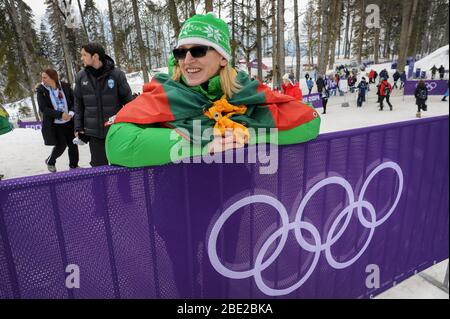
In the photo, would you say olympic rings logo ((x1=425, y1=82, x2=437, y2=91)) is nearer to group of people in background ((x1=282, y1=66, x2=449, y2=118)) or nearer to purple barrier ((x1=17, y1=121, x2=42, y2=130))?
group of people in background ((x1=282, y1=66, x2=449, y2=118))

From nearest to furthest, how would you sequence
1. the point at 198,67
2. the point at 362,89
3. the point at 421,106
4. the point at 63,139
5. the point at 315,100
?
the point at 198,67
the point at 63,139
the point at 421,106
the point at 362,89
the point at 315,100

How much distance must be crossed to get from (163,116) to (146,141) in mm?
206

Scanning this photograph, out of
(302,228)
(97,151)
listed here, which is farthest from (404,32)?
(302,228)

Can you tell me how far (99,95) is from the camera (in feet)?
12.7

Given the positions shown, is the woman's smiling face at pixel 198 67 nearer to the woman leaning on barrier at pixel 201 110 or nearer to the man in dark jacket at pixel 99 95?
the woman leaning on barrier at pixel 201 110

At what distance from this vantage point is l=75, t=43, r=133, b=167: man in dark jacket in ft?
12.5

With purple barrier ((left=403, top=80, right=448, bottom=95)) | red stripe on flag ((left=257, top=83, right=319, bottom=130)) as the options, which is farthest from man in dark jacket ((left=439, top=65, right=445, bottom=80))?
red stripe on flag ((left=257, top=83, right=319, bottom=130))

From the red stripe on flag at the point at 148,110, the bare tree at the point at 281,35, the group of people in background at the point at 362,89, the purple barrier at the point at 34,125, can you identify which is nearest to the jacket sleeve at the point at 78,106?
the red stripe on flag at the point at 148,110

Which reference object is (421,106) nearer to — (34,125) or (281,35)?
(281,35)

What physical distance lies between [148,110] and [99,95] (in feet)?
8.68

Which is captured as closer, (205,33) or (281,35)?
(205,33)

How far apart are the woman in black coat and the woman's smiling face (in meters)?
3.88

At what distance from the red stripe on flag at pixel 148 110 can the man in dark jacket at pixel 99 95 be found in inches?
98.0
